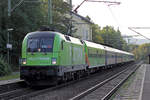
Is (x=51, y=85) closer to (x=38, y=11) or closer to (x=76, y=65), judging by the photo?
(x=76, y=65)

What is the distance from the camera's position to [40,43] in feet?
51.7

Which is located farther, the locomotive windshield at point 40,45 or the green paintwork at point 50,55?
the locomotive windshield at point 40,45

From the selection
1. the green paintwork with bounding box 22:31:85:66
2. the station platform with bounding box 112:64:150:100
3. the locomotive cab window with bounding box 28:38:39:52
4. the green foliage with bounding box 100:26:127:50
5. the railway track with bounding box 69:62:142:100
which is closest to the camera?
the railway track with bounding box 69:62:142:100

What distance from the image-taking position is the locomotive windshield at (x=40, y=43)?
1560cm

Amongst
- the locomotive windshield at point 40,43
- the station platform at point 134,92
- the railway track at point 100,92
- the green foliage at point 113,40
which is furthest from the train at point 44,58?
the green foliage at point 113,40


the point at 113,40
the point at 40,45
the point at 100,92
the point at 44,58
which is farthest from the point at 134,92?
the point at 113,40

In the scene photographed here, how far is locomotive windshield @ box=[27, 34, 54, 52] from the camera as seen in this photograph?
15602mm

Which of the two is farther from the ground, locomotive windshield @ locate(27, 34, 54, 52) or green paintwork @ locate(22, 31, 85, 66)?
locomotive windshield @ locate(27, 34, 54, 52)

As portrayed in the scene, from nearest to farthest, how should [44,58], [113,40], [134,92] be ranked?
1. [134,92]
2. [44,58]
3. [113,40]

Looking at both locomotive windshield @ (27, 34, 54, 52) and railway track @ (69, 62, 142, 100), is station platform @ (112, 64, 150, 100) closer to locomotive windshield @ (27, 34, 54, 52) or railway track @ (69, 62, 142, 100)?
railway track @ (69, 62, 142, 100)

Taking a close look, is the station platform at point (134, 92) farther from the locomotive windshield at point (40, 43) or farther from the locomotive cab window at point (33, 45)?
the locomotive cab window at point (33, 45)

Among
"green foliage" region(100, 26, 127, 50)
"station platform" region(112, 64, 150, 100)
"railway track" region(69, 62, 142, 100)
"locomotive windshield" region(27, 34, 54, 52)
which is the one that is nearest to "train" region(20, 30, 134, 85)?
"locomotive windshield" region(27, 34, 54, 52)

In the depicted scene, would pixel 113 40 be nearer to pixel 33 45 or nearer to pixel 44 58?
pixel 33 45

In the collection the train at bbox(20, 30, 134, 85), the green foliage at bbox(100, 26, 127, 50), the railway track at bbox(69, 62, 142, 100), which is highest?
the green foliage at bbox(100, 26, 127, 50)
